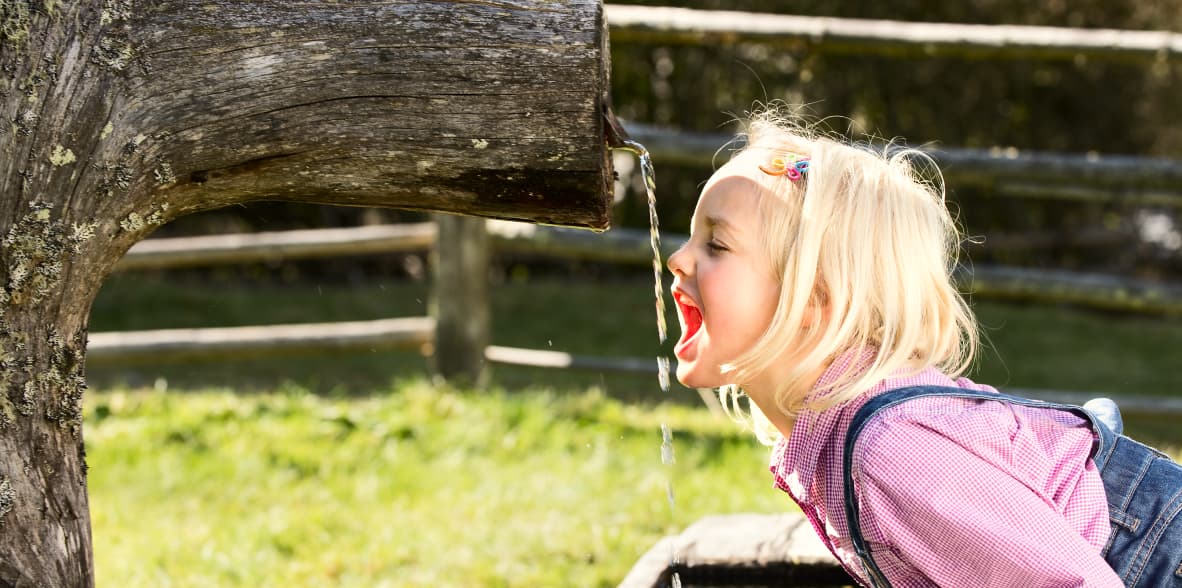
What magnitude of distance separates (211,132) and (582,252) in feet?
10.2

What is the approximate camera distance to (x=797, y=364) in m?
1.77

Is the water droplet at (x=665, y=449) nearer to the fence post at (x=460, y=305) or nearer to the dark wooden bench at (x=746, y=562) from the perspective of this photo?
the dark wooden bench at (x=746, y=562)

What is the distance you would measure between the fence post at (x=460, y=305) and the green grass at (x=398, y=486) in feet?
0.63

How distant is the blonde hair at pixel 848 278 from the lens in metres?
1.73

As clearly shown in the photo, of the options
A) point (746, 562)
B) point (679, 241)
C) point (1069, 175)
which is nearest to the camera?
point (746, 562)

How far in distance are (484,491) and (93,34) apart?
2.14m

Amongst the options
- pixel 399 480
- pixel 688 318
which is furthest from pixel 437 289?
pixel 688 318

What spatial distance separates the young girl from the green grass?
103cm

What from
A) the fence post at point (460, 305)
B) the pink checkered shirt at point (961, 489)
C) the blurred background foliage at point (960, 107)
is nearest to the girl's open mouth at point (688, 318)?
the pink checkered shirt at point (961, 489)

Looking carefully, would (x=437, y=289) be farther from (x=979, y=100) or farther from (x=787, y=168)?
(x=979, y=100)

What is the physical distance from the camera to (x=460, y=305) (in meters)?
4.49

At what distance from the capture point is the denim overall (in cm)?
164

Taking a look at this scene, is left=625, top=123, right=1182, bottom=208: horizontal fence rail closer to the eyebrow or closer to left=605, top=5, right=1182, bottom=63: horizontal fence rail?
left=605, top=5, right=1182, bottom=63: horizontal fence rail

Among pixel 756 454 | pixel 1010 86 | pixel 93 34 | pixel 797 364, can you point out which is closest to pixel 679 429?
pixel 756 454
